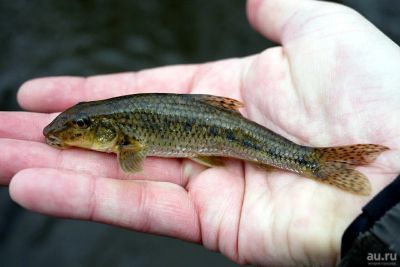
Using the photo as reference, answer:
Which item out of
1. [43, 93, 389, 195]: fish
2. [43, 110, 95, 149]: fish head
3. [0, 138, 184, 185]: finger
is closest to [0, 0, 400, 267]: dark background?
[43, 110, 95, 149]: fish head

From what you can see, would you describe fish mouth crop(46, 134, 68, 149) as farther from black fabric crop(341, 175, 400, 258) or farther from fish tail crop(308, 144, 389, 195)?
black fabric crop(341, 175, 400, 258)

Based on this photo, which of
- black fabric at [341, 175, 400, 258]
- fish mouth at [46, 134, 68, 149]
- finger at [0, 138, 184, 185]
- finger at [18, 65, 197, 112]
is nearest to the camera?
black fabric at [341, 175, 400, 258]

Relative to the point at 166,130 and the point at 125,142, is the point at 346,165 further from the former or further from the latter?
the point at 125,142

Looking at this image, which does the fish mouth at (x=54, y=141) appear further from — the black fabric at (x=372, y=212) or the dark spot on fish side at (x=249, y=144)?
the black fabric at (x=372, y=212)

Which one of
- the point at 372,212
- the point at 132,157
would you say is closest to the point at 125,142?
the point at 132,157

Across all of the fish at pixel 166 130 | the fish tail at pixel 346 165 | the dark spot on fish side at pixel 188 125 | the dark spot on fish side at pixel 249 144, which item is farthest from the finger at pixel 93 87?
the fish tail at pixel 346 165

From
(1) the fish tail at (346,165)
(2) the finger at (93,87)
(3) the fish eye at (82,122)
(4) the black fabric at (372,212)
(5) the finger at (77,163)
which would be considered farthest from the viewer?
(2) the finger at (93,87)
